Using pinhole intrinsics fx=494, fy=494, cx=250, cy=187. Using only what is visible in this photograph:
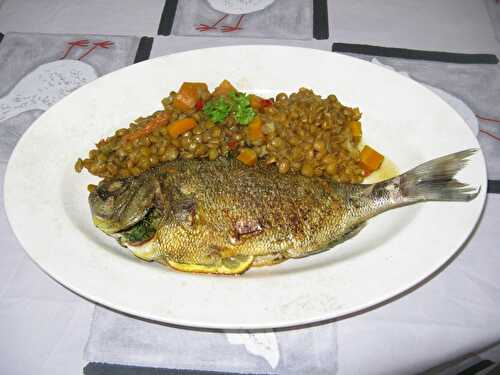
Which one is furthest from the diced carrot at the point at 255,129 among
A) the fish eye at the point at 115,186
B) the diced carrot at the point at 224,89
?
the fish eye at the point at 115,186

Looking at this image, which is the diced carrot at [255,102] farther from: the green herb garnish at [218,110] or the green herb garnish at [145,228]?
the green herb garnish at [145,228]

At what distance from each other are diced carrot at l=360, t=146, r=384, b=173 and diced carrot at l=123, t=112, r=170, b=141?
1098mm

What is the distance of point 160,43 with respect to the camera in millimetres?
3619

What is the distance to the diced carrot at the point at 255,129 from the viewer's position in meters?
2.60

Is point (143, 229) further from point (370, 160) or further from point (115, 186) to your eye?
point (370, 160)

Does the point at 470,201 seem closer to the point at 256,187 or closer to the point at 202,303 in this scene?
the point at 256,187

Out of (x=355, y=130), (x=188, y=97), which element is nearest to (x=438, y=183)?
(x=355, y=130)

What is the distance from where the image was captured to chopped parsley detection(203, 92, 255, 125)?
2658mm

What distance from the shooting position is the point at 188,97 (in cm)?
279

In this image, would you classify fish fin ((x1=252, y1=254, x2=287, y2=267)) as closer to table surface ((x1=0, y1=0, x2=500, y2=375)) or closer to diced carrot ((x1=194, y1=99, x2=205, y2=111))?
table surface ((x1=0, y1=0, x2=500, y2=375))

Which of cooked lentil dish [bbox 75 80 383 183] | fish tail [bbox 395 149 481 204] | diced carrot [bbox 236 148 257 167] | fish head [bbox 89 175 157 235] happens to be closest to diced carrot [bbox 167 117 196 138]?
cooked lentil dish [bbox 75 80 383 183]

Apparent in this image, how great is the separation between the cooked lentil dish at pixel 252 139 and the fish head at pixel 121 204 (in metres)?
0.32

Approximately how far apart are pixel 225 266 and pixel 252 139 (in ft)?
2.46

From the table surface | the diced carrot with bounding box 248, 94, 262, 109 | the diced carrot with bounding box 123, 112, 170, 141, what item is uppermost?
the diced carrot with bounding box 248, 94, 262, 109
